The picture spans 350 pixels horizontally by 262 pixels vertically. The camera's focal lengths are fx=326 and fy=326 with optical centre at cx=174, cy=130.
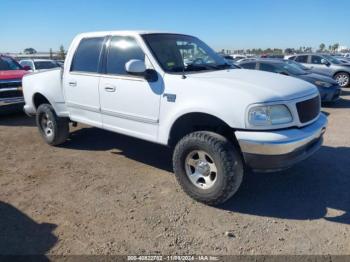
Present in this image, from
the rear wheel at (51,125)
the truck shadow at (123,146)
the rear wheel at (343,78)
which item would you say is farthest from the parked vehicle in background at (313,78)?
the rear wheel at (51,125)

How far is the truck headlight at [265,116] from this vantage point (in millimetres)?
3348

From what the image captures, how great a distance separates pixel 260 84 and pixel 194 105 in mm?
788

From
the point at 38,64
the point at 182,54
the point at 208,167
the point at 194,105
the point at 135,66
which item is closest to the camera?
the point at 194,105

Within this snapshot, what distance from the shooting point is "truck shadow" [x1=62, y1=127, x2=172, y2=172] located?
534 centimetres

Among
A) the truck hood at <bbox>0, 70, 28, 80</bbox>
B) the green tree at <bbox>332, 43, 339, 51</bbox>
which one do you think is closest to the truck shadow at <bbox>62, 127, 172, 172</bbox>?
the truck hood at <bbox>0, 70, 28, 80</bbox>

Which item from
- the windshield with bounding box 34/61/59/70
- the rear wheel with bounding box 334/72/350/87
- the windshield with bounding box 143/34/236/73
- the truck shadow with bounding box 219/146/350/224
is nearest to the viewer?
the truck shadow with bounding box 219/146/350/224

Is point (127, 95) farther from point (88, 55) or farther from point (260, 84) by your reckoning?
point (260, 84)

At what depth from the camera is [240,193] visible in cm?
413

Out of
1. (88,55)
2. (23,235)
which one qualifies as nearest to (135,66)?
(88,55)

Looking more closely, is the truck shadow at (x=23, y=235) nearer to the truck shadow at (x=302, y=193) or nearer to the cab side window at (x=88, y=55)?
the truck shadow at (x=302, y=193)

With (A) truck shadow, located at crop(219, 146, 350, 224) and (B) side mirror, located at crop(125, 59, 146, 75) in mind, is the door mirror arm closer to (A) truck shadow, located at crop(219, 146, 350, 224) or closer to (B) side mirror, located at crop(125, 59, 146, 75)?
(B) side mirror, located at crop(125, 59, 146, 75)

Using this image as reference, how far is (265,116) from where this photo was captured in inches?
132

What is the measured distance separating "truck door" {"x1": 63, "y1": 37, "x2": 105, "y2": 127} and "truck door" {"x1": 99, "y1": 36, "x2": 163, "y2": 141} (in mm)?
186

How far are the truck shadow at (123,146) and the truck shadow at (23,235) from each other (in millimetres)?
2056
